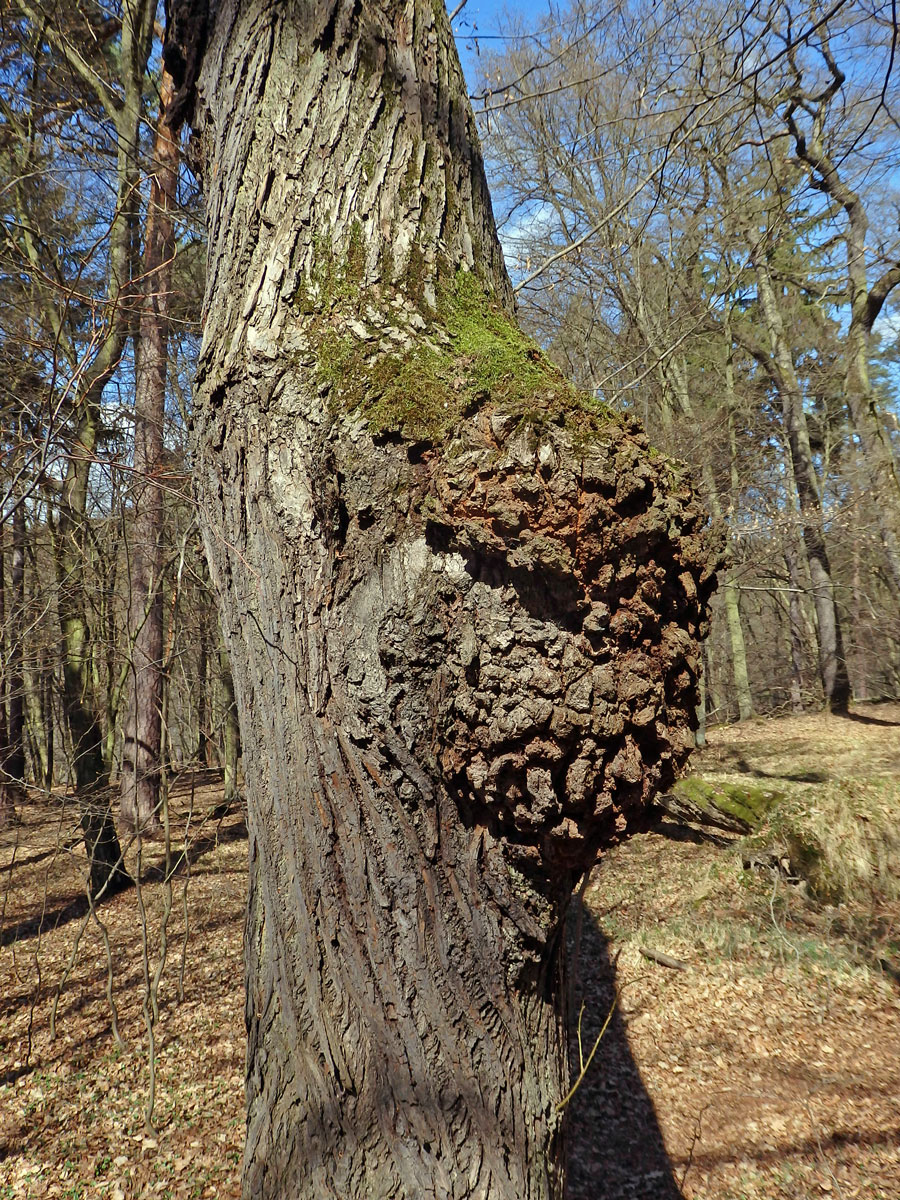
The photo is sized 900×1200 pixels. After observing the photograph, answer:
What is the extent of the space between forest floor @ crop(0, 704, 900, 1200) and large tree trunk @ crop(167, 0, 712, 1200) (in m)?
0.91

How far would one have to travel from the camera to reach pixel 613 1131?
371 cm

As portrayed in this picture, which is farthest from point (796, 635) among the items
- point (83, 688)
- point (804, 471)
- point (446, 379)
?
point (446, 379)

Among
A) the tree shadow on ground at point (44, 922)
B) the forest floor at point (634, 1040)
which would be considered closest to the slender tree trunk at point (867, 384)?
the forest floor at point (634, 1040)

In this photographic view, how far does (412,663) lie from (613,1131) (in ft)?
12.5

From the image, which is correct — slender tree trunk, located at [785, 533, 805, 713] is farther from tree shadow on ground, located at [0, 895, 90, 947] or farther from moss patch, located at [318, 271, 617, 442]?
moss patch, located at [318, 271, 617, 442]

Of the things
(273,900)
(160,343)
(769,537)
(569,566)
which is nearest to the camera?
(569,566)

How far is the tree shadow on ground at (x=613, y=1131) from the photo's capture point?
10.8ft

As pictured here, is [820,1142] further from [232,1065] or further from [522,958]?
[522,958]

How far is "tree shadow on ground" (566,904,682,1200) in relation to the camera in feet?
10.8

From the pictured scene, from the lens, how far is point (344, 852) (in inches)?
49.7

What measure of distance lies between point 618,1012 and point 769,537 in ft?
21.3

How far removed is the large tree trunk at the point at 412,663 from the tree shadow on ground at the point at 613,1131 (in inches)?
67.6

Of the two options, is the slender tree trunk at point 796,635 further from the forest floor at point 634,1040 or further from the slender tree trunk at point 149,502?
the slender tree trunk at point 149,502

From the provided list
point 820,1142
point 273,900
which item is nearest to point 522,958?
point 273,900
